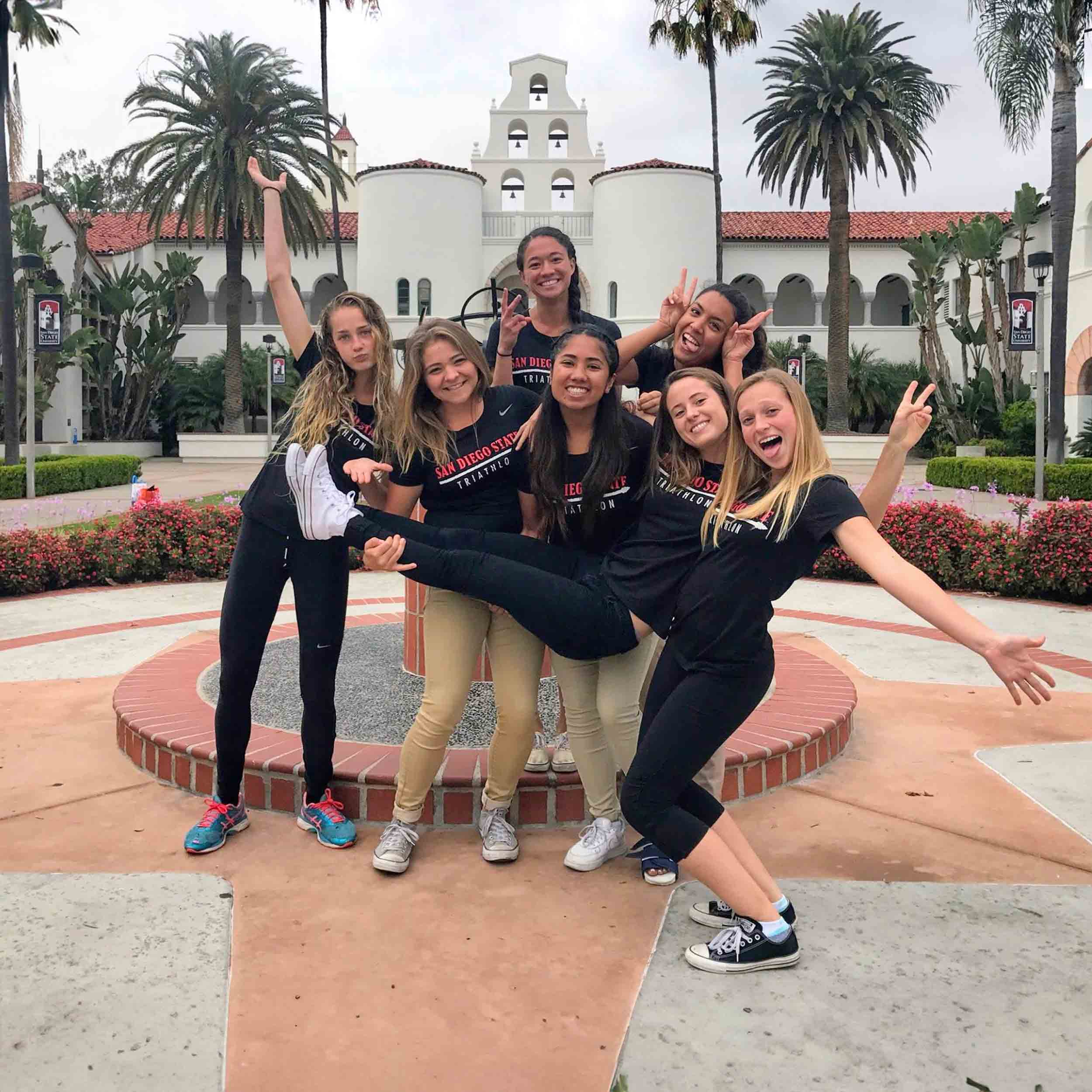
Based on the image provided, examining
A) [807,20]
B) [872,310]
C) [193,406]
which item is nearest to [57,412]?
[193,406]

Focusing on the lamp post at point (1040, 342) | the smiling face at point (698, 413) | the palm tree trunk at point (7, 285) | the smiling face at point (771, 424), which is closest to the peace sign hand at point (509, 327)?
the smiling face at point (698, 413)

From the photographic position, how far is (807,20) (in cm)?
3062

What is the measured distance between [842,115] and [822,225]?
8.96 m

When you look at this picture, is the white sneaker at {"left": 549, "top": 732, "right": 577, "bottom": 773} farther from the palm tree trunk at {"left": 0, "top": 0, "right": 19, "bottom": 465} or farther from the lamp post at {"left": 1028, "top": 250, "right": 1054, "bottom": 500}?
the palm tree trunk at {"left": 0, "top": 0, "right": 19, "bottom": 465}

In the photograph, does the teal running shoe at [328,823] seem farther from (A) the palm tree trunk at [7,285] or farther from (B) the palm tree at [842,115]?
(B) the palm tree at [842,115]

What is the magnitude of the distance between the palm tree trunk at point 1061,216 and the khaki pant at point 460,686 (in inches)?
822

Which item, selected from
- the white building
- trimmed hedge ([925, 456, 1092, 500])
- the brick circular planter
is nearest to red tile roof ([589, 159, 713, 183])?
the white building

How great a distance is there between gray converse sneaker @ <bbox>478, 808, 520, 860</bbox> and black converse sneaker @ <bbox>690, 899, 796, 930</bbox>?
60cm

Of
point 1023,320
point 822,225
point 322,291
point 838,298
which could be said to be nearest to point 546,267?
point 1023,320

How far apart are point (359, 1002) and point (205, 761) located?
160cm

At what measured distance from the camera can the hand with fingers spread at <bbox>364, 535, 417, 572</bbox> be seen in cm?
287

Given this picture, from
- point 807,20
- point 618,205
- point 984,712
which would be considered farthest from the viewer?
point 618,205

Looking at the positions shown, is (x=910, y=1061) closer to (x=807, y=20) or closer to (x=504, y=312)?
(x=504, y=312)

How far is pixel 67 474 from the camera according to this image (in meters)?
21.9
